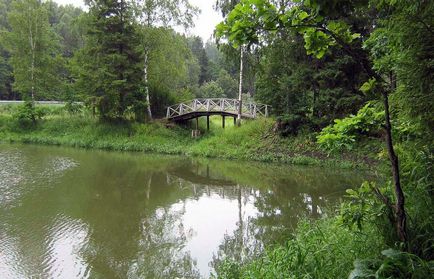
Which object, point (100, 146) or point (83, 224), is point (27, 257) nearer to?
point (83, 224)

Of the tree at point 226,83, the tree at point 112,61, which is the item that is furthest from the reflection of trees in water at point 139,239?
the tree at point 226,83

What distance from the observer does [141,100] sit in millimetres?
21594

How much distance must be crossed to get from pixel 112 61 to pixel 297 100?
11.0 m

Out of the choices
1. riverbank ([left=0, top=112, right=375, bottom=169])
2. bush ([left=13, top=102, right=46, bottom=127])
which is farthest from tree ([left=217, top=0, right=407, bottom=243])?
bush ([left=13, top=102, right=46, bottom=127])

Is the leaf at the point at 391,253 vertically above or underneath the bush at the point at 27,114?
underneath

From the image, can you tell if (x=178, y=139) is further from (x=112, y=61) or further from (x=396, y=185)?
(x=396, y=185)

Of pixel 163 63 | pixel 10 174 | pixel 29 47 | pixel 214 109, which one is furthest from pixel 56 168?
pixel 29 47

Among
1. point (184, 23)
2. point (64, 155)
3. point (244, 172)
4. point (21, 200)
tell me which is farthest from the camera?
point (184, 23)

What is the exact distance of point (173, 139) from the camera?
20.9m

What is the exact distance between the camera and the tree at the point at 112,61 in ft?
66.7

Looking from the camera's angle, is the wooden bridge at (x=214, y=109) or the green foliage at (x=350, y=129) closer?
the green foliage at (x=350, y=129)

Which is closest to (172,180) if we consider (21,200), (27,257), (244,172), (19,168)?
(244,172)

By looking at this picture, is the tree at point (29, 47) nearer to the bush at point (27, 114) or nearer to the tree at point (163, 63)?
the bush at point (27, 114)

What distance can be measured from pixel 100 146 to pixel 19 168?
6.54 metres
